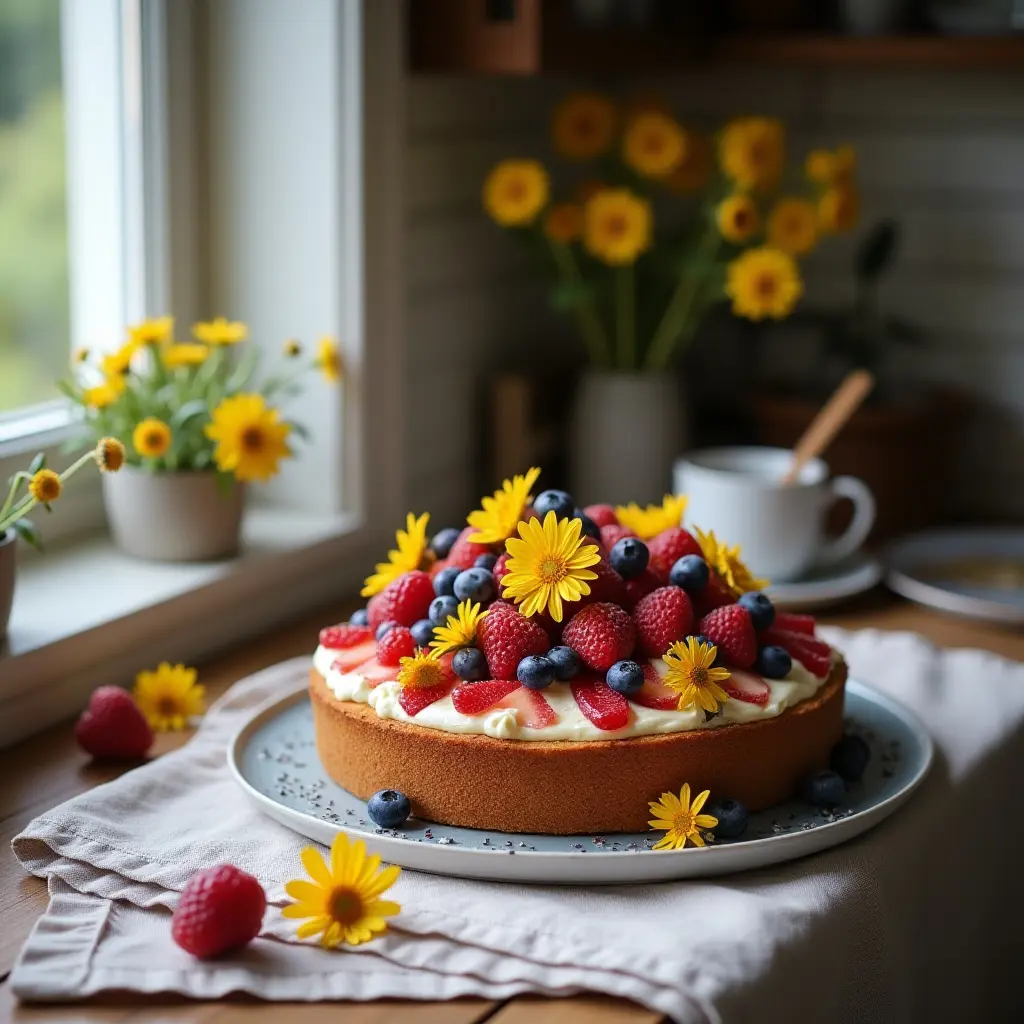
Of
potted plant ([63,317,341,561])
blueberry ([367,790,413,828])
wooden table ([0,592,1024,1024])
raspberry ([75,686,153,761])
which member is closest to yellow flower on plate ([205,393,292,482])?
potted plant ([63,317,341,561])

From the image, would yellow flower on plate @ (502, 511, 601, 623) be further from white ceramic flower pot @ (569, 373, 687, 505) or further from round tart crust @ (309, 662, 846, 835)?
white ceramic flower pot @ (569, 373, 687, 505)

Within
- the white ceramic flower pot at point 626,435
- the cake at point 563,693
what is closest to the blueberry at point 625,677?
the cake at point 563,693

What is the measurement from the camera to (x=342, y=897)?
0.94 metres

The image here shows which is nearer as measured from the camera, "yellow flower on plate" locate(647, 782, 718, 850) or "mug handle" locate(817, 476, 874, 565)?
"yellow flower on plate" locate(647, 782, 718, 850)

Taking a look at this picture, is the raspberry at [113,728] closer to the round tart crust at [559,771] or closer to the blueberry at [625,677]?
the round tart crust at [559,771]

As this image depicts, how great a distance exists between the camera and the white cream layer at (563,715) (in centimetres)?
102

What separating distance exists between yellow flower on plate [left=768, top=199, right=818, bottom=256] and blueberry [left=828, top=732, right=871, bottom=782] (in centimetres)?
79

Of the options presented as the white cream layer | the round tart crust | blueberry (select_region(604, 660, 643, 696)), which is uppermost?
blueberry (select_region(604, 660, 643, 696))

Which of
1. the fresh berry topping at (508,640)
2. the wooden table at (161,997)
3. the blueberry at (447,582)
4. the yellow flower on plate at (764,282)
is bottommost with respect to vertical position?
the wooden table at (161,997)

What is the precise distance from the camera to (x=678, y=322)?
190 centimetres

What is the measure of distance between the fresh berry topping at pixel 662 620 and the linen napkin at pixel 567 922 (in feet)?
0.54

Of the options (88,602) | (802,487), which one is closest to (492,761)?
(88,602)

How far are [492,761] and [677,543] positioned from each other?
24 cm

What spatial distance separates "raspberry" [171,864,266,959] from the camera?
3.00 feet
